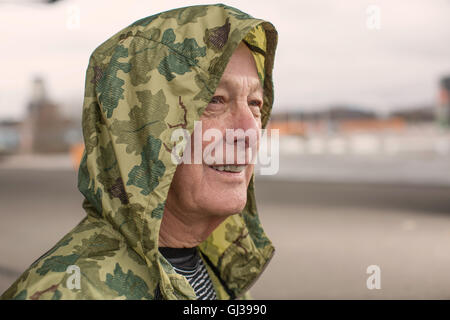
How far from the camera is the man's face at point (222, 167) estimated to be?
1561mm

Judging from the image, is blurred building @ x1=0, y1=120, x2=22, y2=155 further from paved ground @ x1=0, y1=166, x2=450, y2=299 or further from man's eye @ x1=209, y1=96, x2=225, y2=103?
man's eye @ x1=209, y1=96, x2=225, y2=103

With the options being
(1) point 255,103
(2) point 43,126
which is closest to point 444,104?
(2) point 43,126

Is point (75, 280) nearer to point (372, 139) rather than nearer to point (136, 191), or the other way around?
point (136, 191)

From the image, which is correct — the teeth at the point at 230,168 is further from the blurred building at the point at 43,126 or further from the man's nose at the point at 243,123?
the blurred building at the point at 43,126

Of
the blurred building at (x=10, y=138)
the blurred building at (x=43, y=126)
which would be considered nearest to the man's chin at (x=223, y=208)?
the blurred building at (x=10, y=138)

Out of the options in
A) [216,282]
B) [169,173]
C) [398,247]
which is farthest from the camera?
[398,247]

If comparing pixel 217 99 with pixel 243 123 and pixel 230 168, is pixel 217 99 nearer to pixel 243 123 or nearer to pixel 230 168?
pixel 243 123

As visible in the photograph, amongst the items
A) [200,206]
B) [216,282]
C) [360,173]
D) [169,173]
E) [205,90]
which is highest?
[205,90]

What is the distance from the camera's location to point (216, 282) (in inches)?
77.4

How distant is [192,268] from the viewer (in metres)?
1.78

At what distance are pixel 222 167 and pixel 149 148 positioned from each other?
0.24 metres

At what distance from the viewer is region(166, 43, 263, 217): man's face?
156 centimetres
